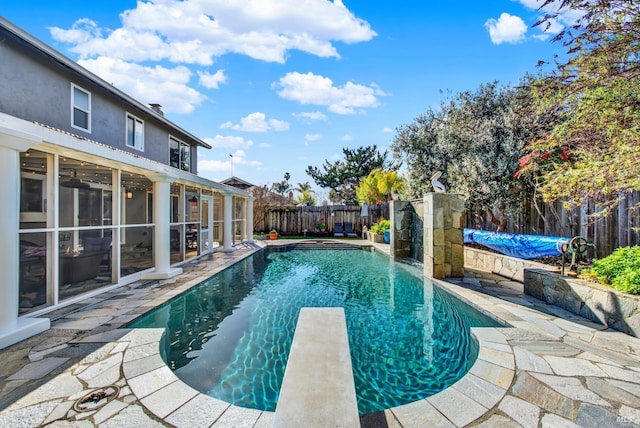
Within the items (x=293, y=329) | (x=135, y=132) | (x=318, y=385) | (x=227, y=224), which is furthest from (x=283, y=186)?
(x=318, y=385)

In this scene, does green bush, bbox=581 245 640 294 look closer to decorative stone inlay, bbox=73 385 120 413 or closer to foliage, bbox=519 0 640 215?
foliage, bbox=519 0 640 215

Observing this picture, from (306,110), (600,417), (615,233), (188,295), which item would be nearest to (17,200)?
(188,295)

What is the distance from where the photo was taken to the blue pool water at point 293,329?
115 inches

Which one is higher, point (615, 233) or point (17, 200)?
point (17, 200)

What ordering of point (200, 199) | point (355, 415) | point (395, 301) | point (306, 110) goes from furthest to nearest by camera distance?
point (306, 110)
point (200, 199)
point (395, 301)
point (355, 415)

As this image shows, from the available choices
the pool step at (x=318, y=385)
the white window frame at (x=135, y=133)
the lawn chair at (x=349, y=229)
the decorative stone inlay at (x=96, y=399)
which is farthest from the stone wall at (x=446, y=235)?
the lawn chair at (x=349, y=229)

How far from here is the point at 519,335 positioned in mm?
3561

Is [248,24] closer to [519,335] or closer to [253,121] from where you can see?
[519,335]

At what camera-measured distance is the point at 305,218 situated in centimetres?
1797

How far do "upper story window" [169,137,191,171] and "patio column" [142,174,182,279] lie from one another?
6633 millimetres

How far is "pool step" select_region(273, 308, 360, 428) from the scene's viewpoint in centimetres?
169

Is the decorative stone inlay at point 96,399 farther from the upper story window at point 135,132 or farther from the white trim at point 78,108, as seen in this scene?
the upper story window at point 135,132

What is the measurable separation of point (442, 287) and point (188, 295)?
5230 millimetres

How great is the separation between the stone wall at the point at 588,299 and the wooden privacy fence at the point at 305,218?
42.1 feet
